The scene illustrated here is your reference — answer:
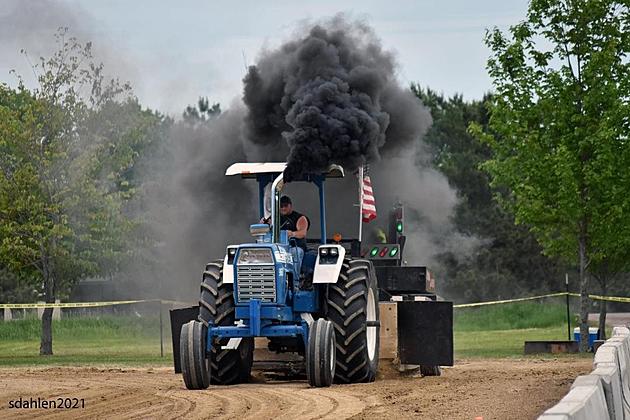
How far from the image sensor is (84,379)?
57.5 ft

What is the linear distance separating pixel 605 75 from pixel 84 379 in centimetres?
1503

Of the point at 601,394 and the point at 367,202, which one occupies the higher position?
the point at 367,202

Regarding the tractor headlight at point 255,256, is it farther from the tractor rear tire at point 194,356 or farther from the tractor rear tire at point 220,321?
the tractor rear tire at point 194,356

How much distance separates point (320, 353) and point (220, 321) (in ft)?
4.96

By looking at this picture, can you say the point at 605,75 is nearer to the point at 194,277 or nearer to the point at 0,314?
the point at 194,277

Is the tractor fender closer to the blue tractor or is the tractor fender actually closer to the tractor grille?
the blue tractor

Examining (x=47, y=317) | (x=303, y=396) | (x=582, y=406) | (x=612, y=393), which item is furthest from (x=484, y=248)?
(x=582, y=406)

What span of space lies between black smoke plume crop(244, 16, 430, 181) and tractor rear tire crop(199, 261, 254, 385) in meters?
Answer: 1.88

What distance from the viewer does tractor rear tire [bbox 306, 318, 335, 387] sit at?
1447cm

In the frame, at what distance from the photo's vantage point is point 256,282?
15.0 meters

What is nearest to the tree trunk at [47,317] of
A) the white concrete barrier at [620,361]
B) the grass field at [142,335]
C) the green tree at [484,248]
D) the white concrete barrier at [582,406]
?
the grass field at [142,335]

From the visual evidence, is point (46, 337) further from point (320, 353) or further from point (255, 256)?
point (320, 353)

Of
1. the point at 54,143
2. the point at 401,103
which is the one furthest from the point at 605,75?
the point at 54,143

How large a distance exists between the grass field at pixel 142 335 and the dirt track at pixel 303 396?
26.0ft
